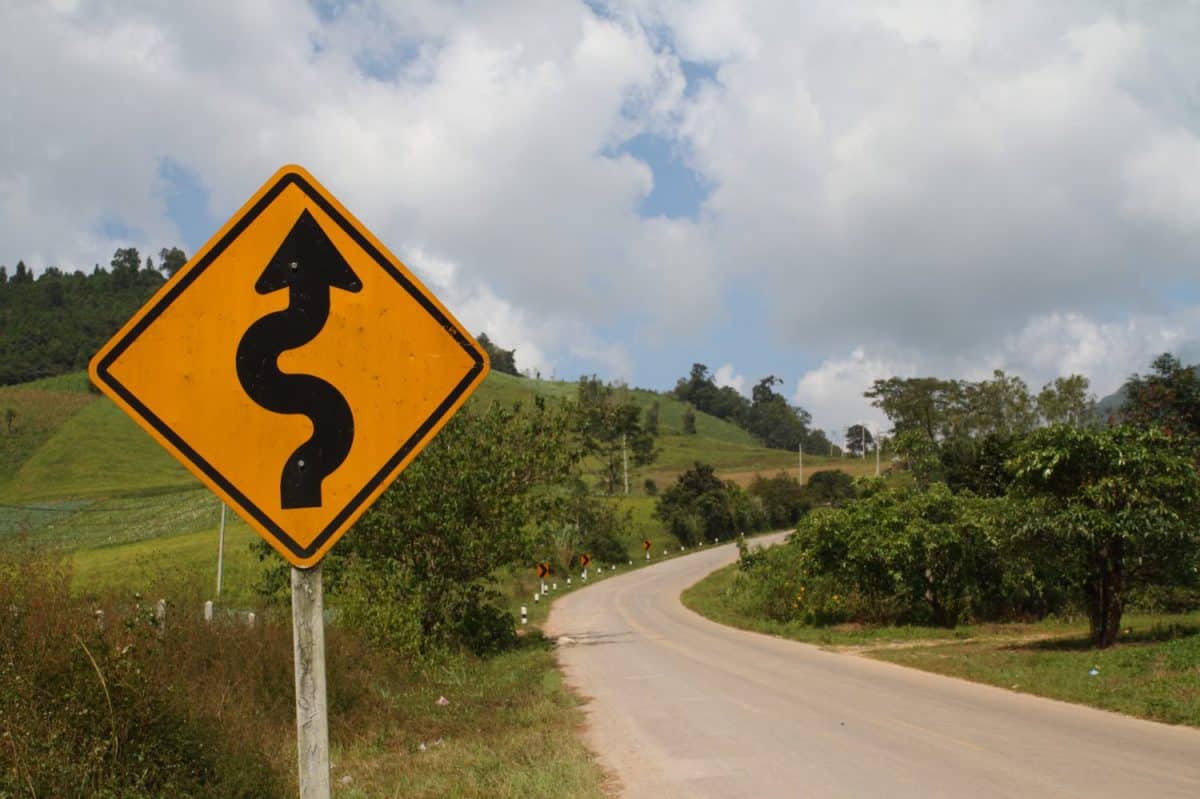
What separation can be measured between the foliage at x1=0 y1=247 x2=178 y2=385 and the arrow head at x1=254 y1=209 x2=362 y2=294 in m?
119

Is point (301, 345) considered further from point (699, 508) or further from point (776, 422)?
point (776, 422)

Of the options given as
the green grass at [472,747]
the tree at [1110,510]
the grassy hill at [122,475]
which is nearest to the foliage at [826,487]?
the grassy hill at [122,475]

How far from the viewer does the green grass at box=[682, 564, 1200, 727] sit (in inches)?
468

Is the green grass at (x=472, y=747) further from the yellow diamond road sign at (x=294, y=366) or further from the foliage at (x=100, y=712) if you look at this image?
the yellow diamond road sign at (x=294, y=366)

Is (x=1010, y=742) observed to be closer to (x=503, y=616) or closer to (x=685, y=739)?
(x=685, y=739)

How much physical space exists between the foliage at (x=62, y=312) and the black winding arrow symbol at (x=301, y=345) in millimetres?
119103

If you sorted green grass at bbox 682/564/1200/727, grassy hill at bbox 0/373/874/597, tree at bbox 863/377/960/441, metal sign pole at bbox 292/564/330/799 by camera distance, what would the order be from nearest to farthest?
metal sign pole at bbox 292/564/330/799 → green grass at bbox 682/564/1200/727 → grassy hill at bbox 0/373/874/597 → tree at bbox 863/377/960/441

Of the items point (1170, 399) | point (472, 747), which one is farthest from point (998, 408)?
point (472, 747)

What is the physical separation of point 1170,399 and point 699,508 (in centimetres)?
4149

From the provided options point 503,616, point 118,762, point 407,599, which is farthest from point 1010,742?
point 503,616

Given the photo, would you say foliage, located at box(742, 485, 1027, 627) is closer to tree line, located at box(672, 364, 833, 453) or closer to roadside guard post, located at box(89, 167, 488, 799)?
roadside guard post, located at box(89, 167, 488, 799)

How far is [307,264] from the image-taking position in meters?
3.19

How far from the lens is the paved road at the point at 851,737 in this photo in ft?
27.7

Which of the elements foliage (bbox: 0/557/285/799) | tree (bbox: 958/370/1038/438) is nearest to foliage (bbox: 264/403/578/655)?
foliage (bbox: 0/557/285/799)
